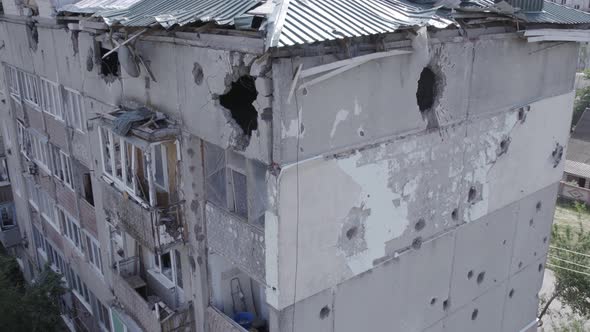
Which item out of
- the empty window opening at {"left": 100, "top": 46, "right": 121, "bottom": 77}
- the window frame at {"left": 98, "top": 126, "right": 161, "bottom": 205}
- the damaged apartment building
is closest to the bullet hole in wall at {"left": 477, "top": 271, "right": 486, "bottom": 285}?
the damaged apartment building

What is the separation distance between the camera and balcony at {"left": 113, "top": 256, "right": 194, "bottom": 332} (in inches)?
391

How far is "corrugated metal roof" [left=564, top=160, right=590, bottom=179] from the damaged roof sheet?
31.4m

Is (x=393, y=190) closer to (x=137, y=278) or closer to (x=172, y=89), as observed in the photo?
(x=172, y=89)

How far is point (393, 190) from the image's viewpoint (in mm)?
8820

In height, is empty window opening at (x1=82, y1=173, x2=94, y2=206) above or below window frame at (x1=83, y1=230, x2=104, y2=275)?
above

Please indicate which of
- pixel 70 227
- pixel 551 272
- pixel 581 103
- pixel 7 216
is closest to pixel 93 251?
pixel 70 227

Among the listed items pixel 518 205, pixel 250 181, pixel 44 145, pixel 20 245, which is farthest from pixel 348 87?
pixel 20 245

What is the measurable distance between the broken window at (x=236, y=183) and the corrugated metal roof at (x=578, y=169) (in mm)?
34638

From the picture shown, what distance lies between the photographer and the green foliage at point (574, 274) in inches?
698

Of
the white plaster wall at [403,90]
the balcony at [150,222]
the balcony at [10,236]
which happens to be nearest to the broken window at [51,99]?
the balcony at [150,222]

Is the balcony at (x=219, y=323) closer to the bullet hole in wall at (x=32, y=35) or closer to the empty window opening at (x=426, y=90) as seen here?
the empty window opening at (x=426, y=90)

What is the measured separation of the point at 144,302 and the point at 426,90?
722 cm

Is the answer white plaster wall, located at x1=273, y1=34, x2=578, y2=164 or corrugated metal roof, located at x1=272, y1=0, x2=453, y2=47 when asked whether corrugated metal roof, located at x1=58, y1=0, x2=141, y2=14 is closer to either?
corrugated metal roof, located at x1=272, y1=0, x2=453, y2=47

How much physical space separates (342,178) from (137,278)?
6652mm
